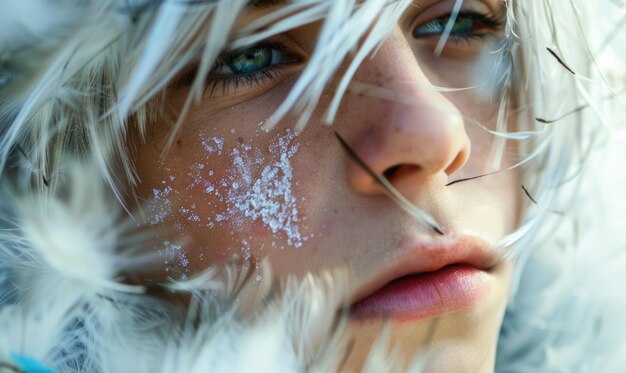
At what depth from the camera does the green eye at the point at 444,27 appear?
969 millimetres

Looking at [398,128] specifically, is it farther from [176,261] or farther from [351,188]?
[176,261]

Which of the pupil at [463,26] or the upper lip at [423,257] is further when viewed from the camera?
the pupil at [463,26]

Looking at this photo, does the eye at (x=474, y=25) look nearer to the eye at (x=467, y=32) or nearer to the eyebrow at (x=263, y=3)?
the eye at (x=467, y=32)

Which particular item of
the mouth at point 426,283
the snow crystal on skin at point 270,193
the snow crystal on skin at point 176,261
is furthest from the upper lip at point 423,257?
the snow crystal on skin at point 176,261

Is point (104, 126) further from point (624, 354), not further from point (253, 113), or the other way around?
point (624, 354)

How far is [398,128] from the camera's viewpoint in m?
0.84

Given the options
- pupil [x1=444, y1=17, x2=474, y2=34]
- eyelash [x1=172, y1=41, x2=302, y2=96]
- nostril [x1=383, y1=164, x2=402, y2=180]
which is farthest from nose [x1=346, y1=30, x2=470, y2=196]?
pupil [x1=444, y1=17, x2=474, y2=34]

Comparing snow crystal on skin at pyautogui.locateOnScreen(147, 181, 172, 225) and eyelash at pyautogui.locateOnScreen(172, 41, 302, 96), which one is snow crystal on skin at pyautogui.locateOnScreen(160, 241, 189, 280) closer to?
snow crystal on skin at pyautogui.locateOnScreen(147, 181, 172, 225)

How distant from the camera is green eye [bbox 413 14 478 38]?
97 centimetres

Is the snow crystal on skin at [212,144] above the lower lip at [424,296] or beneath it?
above

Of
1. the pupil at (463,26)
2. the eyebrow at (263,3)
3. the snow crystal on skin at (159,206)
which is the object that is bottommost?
the pupil at (463,26)

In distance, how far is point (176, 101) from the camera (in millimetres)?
903

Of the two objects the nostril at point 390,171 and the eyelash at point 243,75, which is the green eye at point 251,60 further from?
the nostril at point 390,171

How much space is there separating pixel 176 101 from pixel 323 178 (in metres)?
0.21
